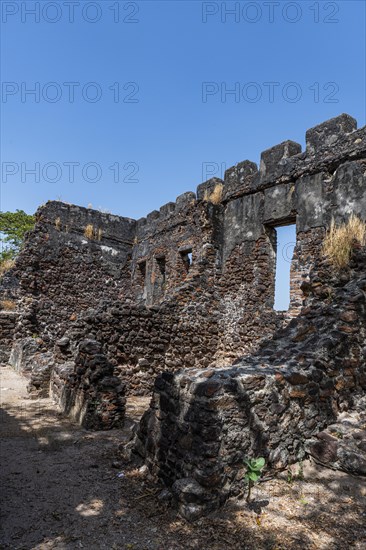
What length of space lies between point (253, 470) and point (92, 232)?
1263 centimetres

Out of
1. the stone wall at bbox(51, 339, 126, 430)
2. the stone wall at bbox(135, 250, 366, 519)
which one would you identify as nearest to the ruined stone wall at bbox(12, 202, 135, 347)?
the stone wall at bbox(51, 339, 126, 430)

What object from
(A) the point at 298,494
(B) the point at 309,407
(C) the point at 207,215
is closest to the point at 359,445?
(B) the point at 309,407

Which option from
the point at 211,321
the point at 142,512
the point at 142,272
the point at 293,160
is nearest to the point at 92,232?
the point at 142,272

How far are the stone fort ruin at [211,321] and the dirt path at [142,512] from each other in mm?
210

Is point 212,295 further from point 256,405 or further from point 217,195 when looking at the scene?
point 256,405

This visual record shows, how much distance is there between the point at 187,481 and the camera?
3.47 metres

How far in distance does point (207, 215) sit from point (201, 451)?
7858 millimetres

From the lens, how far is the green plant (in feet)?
11.4

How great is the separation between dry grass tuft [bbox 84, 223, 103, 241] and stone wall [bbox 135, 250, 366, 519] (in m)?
10.9

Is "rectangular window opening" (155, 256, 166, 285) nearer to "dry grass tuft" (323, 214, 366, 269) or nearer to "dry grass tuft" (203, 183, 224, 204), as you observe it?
"dry grass tuft" (203, 183, 224, 204)

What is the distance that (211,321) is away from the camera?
1035cm

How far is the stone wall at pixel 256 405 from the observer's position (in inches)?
137

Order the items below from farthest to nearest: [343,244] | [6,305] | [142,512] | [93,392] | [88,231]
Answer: [88,231] → [6,305] → [93,392] → [343,244] → [142,512]

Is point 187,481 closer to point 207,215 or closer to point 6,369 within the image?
point 207,215
